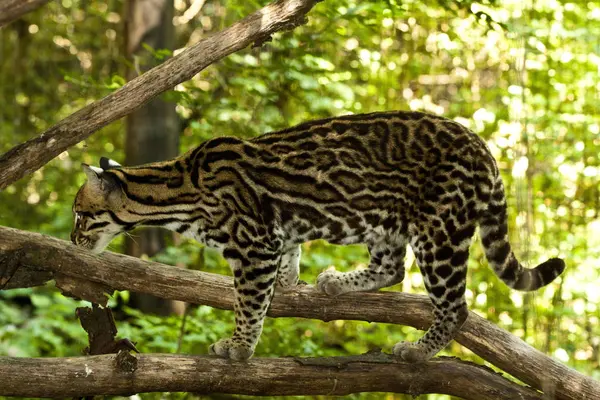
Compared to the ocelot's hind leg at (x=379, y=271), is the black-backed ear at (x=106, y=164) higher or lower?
higher

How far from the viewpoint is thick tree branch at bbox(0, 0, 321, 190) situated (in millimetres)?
4496

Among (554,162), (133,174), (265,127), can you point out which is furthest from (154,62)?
(554,162)

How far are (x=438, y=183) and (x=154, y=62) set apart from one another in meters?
4.03

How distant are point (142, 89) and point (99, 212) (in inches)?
43.4

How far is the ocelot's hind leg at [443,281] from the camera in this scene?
5.08 metres

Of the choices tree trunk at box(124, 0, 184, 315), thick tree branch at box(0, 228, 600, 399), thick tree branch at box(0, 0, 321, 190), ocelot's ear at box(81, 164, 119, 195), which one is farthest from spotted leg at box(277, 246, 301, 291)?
tree trunk at box(124, 0, 184, 315)

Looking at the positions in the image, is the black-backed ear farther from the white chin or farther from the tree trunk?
the tree trunk

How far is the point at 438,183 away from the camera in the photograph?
16.8ft

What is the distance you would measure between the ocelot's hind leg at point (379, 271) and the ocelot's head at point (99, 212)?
1621 mm

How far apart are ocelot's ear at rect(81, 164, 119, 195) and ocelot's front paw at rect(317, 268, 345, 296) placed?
67.0 inches

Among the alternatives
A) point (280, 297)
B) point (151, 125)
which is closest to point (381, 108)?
point (151, 125)

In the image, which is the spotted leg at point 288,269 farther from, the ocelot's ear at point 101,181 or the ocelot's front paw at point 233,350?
the ocelot's ear at point 101,181

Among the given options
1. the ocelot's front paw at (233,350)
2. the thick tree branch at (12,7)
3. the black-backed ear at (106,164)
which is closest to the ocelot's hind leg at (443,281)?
the ocelot's front paw at (233,350)

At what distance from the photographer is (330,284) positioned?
562 centimetres
